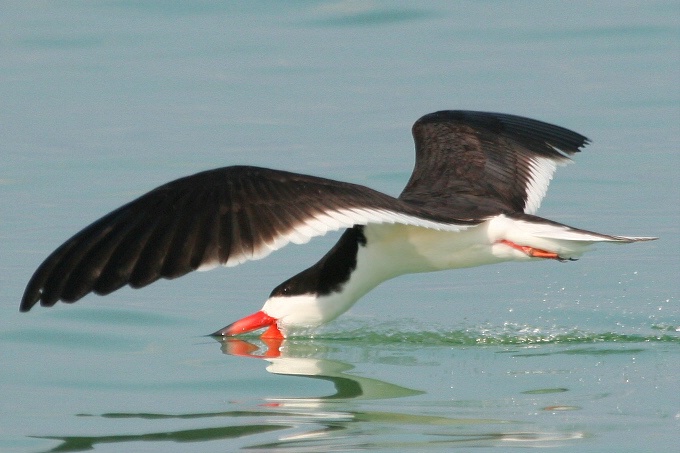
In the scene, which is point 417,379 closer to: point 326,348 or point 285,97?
point 326,348

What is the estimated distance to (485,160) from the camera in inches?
333

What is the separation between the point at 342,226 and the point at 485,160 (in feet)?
7.63

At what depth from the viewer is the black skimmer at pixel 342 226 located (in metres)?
6.24

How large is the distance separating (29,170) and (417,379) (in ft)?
18.0

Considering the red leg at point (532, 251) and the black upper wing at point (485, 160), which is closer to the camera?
the red leg at point (532, 251)

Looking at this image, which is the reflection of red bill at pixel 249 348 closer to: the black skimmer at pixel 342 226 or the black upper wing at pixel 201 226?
the black skimmer at pixel 342 226

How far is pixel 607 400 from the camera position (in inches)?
253

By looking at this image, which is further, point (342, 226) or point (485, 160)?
point (485, 160)

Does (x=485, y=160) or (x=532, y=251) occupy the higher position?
(x=485, y=160)

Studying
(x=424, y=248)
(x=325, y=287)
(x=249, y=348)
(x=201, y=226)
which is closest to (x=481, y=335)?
(x=424, y=248)

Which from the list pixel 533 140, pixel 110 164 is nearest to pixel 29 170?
pixel 110 164

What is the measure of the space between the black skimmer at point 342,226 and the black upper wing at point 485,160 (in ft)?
0.03

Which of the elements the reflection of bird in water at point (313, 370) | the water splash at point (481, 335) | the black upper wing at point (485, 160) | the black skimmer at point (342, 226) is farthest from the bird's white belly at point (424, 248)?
→ the reflection of bird in water at point (313, 370)

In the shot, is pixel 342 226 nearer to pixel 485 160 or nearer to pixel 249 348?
pixel 249 348
